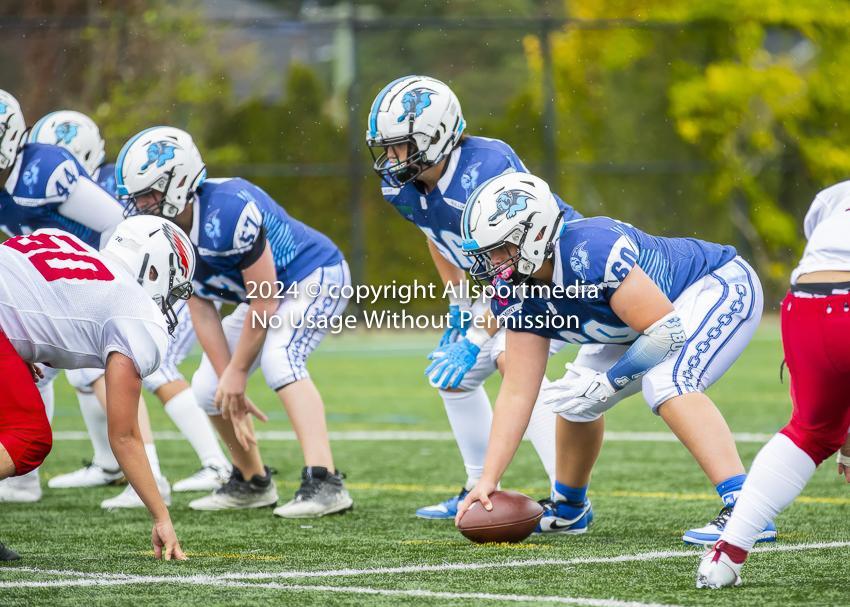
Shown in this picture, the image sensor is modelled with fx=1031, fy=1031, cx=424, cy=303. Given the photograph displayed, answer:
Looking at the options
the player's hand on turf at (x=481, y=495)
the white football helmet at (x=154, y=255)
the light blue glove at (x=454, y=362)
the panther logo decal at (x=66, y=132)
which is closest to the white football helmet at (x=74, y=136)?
the panther logo decal at (x=66, y=132)

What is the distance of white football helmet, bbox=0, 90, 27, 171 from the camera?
464 centimetres

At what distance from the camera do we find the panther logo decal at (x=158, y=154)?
4152 mm

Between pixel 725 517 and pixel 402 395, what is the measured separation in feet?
19.7

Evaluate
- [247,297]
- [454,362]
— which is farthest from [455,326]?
[247,297]

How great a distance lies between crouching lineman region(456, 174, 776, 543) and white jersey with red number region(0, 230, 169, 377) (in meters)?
1.08

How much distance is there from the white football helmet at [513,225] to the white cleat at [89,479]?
282 centimetres

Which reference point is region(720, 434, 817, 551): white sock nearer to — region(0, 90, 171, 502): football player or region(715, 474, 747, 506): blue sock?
region(715, 474, 747, 506): blue sock

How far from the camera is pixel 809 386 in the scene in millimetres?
2727

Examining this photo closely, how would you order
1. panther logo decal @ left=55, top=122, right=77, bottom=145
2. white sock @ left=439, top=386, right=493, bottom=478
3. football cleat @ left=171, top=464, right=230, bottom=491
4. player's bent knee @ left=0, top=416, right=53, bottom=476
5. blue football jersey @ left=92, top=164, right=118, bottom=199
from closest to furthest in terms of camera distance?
player's bent knee @ left=0, top=416, right=53, bottom=476 → white sock @ left=439, top=386, right=493, bottom=478 → football cleat @ left=171, top=464, right=230, bottom=491 → blue football jersey @ left=92, top=164, right=118, bottom=199 → panther logo decal @ left=55, top=122, right=77, bottom=145

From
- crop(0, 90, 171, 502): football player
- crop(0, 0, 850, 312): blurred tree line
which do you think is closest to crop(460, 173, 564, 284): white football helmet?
crop(0, 90, 171, 502): football player

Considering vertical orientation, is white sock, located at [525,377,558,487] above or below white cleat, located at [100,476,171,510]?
above

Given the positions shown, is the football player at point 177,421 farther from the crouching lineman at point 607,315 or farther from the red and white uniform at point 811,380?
the red and white uniform at point 811,380

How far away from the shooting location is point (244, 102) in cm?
1545

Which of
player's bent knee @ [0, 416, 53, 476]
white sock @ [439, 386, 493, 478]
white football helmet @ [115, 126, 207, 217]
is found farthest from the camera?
white sock @ [439, 386, 493, 478]
